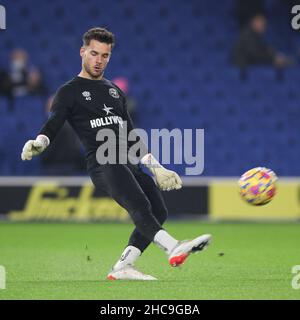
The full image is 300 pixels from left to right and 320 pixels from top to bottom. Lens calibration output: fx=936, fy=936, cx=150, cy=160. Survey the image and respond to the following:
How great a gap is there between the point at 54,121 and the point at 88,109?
34 cm

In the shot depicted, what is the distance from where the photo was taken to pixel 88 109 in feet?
24.6

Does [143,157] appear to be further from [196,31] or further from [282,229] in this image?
[196,31]

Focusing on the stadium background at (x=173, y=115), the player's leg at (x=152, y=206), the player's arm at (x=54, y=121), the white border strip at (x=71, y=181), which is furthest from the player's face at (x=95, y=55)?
the white border strip at (x=71, y=181)

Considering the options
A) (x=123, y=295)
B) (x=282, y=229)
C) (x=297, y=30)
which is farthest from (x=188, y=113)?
(x=123, y=295)

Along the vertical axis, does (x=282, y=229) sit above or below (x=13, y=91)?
below

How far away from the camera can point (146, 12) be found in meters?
18.9

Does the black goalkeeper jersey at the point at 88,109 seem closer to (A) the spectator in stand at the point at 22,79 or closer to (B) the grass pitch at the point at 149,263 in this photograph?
(B) the grass pitch at the point at 149,263

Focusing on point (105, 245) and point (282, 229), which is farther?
point (282, 229)

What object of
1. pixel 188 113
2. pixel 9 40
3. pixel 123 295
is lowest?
pixel 123 295

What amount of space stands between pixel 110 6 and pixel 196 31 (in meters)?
1.81

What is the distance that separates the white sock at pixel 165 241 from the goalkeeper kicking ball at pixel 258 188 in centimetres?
147

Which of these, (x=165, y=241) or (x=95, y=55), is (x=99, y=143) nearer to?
(x=95, y=55)

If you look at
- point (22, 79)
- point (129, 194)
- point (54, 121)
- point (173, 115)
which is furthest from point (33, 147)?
point (173, 115)

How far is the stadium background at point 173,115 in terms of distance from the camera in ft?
45.1
